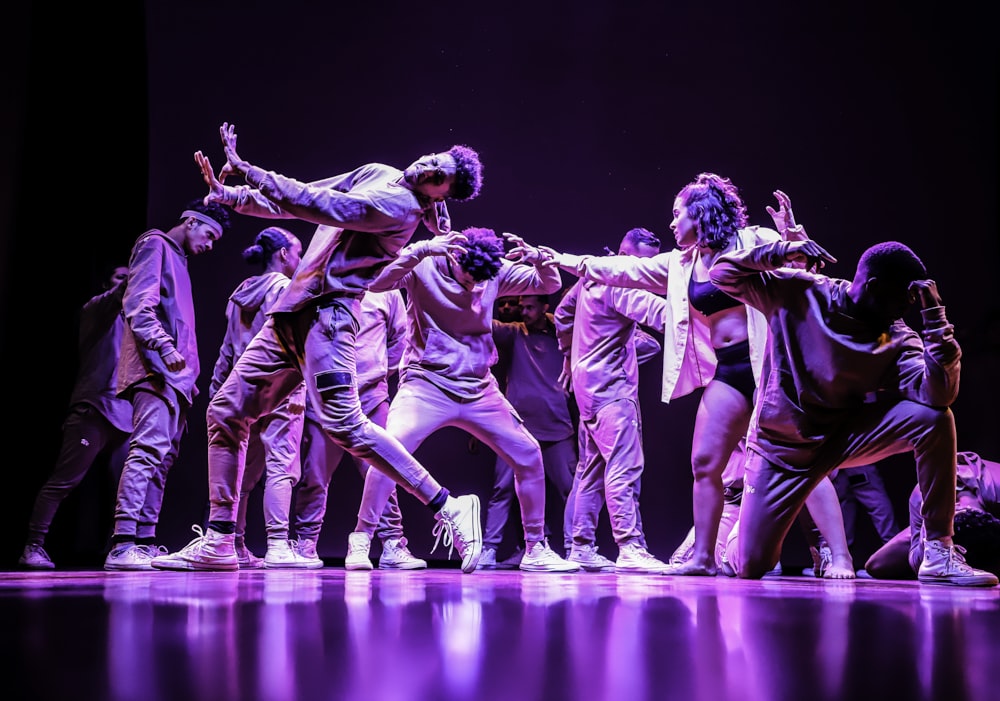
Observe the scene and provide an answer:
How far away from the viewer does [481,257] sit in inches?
185

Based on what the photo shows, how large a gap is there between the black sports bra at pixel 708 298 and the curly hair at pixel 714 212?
204 mm

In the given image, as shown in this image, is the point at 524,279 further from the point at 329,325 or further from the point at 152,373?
the point at 152,373

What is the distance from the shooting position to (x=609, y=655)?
4.68ft

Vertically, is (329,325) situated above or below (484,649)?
above

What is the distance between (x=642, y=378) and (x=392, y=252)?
12.7 ft

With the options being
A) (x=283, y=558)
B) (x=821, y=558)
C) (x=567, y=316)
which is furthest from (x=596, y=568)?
(x=283, y=558)

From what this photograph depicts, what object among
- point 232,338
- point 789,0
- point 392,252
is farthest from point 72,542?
point 789,0

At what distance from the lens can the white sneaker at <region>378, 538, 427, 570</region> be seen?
5250mm

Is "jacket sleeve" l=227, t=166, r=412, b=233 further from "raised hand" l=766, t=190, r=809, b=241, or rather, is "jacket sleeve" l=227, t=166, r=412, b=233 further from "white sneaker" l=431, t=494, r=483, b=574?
"raised hand" l=766, t=190, r=809, b=241

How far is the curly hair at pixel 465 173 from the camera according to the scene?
3.67 metres

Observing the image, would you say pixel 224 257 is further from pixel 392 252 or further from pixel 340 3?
pixel 392 252

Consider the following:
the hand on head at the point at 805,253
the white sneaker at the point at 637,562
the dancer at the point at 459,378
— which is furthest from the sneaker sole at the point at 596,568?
the hand on head at the point at 805,253

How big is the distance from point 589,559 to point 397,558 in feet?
4.01

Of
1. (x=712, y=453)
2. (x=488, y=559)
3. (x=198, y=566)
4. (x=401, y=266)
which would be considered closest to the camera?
(x=198, y=566)
